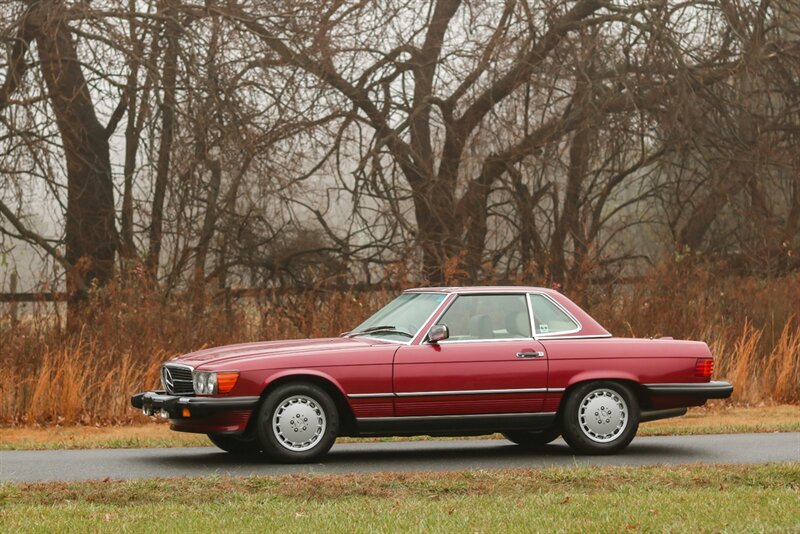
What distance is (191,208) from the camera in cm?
2220

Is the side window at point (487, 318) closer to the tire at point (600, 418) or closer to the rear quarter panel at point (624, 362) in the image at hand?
the rear quarter panel at point (624, 362)

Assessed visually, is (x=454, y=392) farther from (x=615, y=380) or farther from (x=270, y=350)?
(x=270, y=350)

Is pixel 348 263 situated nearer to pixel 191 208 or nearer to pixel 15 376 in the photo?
pixel 191 208

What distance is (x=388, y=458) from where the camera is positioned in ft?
41.0

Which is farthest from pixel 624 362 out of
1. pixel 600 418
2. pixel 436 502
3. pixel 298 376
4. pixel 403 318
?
pixel 436 502

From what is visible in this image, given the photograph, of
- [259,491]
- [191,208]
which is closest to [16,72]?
[191,208]

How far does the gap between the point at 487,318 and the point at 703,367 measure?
2.09 meters

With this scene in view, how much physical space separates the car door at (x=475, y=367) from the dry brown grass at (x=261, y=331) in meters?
7.11

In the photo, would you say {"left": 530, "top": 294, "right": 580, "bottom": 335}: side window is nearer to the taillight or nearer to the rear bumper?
the rear bumper

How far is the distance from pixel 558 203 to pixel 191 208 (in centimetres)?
751

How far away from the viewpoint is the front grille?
11666 millimetres

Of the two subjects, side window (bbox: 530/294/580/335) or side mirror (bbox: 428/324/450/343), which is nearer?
side mirror (bbox: 428/324/450/343)

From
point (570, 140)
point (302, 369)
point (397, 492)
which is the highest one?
point (570, 140)

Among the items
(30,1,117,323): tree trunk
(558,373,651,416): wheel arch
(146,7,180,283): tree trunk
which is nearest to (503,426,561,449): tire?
(558,373,651,416): wheel arch
